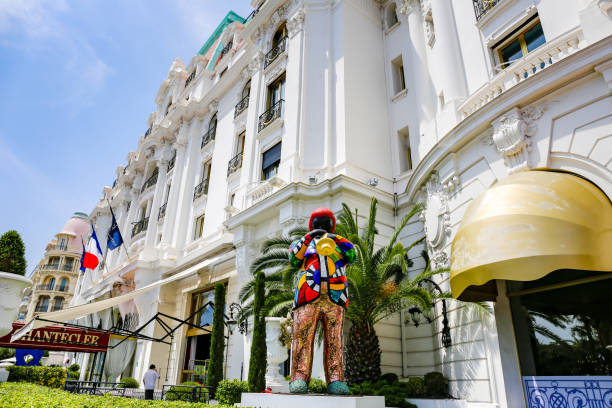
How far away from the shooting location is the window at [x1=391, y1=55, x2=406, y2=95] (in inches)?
577

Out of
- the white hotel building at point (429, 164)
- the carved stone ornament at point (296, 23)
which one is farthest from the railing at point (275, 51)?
the carved stone ornament at point (296, 23)

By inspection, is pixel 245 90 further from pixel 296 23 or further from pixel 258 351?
pixel 258 351

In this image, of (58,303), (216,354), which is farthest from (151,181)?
(58,303)

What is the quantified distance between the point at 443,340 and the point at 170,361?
13522 millimetres

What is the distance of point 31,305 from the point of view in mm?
56812

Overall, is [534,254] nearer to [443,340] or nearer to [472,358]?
[472,358]

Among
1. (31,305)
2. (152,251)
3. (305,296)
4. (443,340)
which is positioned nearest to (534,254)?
(305,296)

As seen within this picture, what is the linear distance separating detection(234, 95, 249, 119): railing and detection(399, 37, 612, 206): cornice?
11.8m

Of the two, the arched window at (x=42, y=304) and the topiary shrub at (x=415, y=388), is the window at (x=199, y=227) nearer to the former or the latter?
the topiary shrub at (x=415, y=388)

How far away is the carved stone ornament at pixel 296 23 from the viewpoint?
1536 cm

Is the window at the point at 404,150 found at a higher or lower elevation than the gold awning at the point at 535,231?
higher

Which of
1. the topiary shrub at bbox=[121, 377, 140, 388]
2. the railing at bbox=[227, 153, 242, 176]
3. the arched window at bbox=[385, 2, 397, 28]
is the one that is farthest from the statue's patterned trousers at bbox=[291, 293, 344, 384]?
the topiary shrub at bbox=[121, 377, 140, 388]

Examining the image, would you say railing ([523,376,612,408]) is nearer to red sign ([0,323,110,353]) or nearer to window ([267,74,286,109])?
red sign ([0,323,110,353])

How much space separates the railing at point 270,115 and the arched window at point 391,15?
18.4 feet
